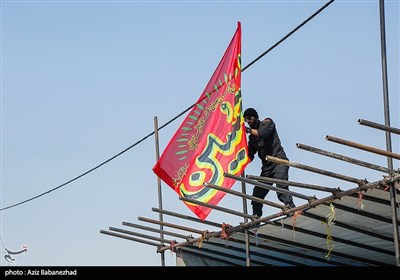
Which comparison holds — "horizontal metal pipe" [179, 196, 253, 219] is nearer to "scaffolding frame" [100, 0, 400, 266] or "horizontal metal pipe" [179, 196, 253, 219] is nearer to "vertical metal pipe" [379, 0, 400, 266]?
"scaffolding frame" [100, 0, 400, 266]

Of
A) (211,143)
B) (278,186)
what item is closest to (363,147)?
(278,186)

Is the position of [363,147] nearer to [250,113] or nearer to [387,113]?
[387,113]

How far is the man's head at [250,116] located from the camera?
16.3 m

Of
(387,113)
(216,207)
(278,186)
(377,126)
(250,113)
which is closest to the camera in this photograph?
(377,126)

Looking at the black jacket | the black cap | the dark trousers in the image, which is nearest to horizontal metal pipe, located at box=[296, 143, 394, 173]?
the dark trousers

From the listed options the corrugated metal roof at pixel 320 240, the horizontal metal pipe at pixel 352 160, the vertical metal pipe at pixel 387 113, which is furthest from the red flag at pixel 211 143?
the horizontal metal pipe at pixel 352 160

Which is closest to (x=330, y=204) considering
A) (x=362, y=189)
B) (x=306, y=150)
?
(x=362, y=189)

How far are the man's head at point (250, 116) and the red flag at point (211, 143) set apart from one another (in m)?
0.20

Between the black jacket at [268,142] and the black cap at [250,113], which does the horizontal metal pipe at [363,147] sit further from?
the black cap at [250,113]

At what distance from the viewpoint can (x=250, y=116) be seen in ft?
53.4

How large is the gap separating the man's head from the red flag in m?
0.20

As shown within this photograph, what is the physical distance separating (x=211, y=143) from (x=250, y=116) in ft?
2.55

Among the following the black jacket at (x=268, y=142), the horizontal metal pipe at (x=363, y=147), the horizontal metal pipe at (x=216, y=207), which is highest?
the black jacket at (x=268, y=142)

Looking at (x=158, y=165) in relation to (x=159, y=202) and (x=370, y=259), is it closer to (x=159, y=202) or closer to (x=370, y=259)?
(x=159, y=202)
